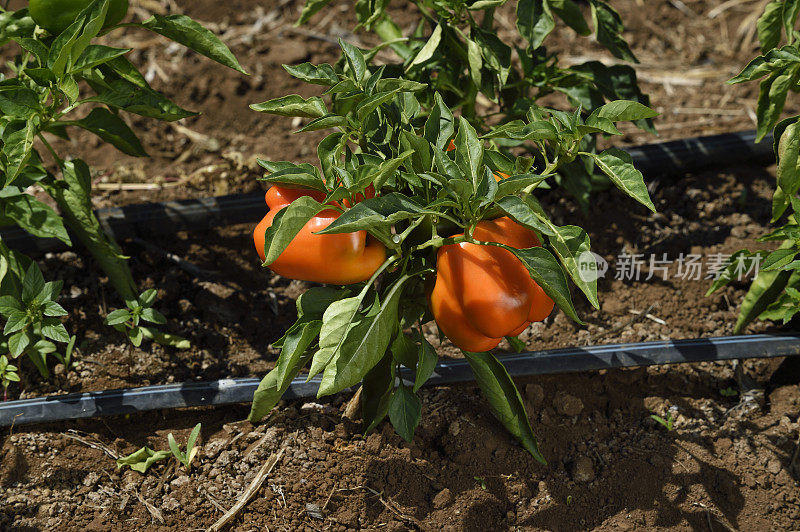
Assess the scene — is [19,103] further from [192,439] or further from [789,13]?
[789,13]

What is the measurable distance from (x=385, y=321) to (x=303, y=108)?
52cm

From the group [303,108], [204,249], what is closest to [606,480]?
[303,108]

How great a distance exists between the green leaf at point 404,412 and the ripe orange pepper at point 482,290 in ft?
0.96

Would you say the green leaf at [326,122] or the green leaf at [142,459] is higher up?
the green leaf at [326,122]

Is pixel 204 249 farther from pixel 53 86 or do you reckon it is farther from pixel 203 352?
pixel 53 86

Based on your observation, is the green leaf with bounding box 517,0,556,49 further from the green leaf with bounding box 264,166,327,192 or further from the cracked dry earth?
the cracked dry earth

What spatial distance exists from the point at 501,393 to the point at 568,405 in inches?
21.9

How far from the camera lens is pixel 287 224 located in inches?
59.9

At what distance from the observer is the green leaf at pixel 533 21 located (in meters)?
2.22

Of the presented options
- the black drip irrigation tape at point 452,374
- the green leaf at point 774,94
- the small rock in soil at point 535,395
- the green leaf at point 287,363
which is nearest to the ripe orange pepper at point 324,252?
the green leaf at point 287,363

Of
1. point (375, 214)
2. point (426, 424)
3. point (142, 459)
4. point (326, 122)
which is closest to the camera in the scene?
point (375, 214)

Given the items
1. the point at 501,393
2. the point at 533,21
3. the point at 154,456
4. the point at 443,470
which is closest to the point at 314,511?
the point at 443,470

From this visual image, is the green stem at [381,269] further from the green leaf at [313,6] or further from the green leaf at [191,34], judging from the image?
the green leaf at [313,6]

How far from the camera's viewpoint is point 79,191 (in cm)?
217
